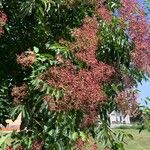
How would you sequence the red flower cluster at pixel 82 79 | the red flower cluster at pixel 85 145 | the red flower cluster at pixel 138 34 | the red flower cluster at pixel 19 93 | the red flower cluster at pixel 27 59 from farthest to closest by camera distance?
the red flower cluster at pixel 138 34 < the red flower cluster at pixel 27 59 < the red flower cluster at pixel 19 93 < the red flower cluster at pixel 85 145 < the red flower cluster at pixel 82 79

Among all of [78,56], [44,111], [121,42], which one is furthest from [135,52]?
[44,111]

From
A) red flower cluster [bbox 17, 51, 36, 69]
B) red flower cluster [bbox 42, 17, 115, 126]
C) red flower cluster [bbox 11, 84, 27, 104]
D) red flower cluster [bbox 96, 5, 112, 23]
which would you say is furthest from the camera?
red flower cluster [bbox 96, 5, 112, 23]

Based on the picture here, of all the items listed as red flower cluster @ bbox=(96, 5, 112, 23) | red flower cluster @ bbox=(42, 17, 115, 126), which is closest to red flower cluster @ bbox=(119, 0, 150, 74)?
red flower cluster @ bbox=(96, 5, 112, 23)

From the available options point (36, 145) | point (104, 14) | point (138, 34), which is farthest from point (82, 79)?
point (104, 14)

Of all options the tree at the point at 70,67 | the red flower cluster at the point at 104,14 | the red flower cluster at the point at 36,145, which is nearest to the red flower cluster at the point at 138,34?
the tree at the point at 70,67

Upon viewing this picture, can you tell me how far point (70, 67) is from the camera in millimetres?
5227

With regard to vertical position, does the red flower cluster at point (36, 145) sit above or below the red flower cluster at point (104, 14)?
below

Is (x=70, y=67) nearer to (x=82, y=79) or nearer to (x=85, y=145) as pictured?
(x=82, y=79)

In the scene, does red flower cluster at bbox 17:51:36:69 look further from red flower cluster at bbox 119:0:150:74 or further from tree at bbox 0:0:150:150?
red flower cluster at bbox 119:0:150:74

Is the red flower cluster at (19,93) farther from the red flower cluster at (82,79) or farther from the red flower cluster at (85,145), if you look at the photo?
the red flower cluster at (85,145)

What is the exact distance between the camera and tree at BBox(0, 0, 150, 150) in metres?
5.14

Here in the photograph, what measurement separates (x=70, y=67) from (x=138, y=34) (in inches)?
35.1

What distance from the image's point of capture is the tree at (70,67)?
16.9 ft

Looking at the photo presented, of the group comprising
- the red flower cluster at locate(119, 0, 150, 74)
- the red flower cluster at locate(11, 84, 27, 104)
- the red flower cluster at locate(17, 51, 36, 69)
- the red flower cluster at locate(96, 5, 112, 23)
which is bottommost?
the red flower cluster at locate(11, 84, 27, 104)
